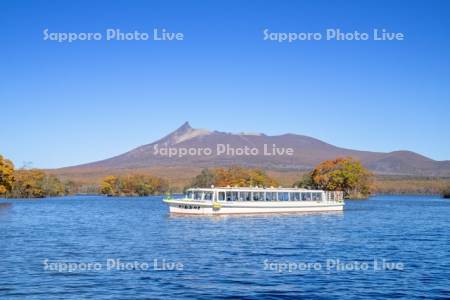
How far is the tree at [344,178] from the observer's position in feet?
509

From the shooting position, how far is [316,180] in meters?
157

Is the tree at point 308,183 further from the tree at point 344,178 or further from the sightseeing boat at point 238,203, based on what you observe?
the sightseeing boat at point 238,203

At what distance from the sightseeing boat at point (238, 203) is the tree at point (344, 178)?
65453 mm

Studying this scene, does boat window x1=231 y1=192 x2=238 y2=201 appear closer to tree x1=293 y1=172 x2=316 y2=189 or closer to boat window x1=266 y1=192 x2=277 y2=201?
boat window x1=266 y1=192 x2=277 y2=201

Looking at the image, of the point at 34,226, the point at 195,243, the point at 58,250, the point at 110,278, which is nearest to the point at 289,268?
the point at 110,278

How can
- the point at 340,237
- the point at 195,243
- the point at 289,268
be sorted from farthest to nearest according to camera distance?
the point at 340,237, the point at 195,243, the point at 289,268

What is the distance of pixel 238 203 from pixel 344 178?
8377 cm

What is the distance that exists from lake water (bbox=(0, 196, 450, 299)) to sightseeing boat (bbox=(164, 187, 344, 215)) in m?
20.8

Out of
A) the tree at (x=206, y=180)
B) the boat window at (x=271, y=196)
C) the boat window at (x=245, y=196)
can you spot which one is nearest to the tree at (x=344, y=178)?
the tree at (x=206, y=180)

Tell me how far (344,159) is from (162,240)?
123 m

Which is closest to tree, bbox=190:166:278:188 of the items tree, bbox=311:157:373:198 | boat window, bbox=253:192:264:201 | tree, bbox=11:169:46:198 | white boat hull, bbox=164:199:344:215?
tree, bbox=311:157:373:198

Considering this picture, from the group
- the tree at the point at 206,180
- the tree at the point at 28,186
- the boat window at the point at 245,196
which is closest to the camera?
the boat window at the point at 245,196

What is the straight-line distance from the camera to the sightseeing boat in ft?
248

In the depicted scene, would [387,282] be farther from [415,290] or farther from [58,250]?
[58,250]
